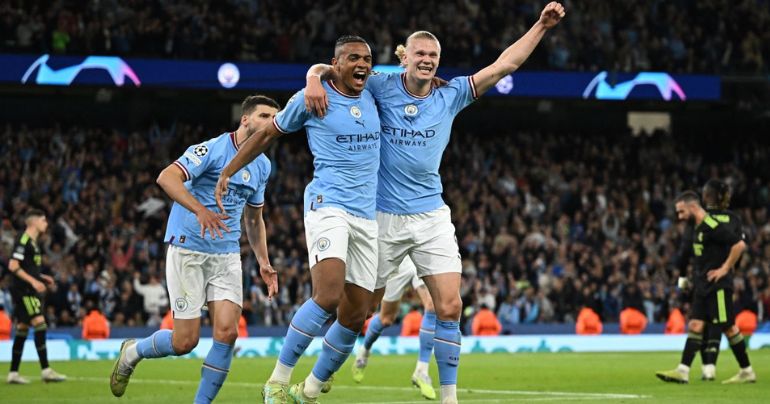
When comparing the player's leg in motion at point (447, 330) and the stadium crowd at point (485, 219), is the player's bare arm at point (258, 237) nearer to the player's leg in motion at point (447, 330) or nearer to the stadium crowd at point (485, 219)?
the player's leg in motion at point (447, 330)

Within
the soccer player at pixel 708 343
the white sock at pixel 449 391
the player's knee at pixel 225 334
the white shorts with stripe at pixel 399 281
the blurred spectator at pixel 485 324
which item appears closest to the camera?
the white sock at pixel 449 391

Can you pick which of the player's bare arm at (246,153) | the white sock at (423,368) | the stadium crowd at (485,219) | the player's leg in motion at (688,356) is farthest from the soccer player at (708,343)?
the stadium crowd at (485,219)

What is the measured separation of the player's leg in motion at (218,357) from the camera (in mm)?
9617

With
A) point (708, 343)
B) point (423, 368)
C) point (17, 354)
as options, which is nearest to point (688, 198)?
point (708, 343)

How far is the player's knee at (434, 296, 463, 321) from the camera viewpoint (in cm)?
934

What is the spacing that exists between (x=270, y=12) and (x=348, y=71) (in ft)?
74.8

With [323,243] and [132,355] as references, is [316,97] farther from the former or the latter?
[132,355]

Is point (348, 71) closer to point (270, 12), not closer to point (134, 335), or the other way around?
point (134, 335)

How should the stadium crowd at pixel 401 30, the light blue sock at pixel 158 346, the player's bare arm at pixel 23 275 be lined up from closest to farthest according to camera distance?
the light blue sock at pixel 158 346 → the player's bare arm at pixel 23 275 → the stadium crowd at pixel 401 30

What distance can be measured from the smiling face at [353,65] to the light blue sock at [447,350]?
6.17 feet

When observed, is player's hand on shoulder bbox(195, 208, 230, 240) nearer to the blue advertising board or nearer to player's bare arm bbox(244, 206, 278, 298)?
player's bare arm bbox(244, 206, 278, 298)

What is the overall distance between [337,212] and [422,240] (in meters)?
0.74

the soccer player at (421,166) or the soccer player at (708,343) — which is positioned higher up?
the soccer player at (421,166)

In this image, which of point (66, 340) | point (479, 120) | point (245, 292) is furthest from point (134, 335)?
point (479, 120)
